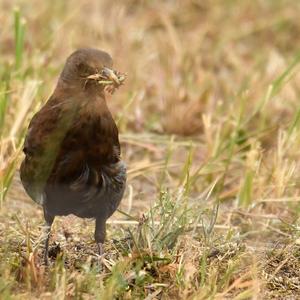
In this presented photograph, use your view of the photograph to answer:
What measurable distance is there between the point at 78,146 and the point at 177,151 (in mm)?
2286

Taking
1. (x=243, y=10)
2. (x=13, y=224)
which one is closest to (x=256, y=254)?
(x=13, y=224)

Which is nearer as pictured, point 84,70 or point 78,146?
point 78,146

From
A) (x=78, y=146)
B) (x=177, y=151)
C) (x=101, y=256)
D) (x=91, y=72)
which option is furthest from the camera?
(x=177, y=151)

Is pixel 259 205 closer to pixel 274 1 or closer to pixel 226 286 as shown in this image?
pixel 226 286

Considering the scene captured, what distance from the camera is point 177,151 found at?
5.50 metres

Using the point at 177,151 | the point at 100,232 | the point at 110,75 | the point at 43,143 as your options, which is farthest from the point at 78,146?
the point at 177,151

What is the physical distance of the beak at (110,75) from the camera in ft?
10.8

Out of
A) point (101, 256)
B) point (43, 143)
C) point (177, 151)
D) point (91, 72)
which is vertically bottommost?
point (177, 151)

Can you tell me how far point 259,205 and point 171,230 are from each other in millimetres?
1068

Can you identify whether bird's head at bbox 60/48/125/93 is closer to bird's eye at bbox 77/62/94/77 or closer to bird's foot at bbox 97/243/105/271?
bird's eye at bbox 77/62/94/77

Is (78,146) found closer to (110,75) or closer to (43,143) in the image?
(43,143)

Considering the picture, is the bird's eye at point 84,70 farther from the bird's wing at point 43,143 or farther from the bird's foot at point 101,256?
the bird's foot at point 101,256

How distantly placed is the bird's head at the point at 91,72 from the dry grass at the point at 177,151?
50 cm

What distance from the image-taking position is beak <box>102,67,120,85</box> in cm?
328
